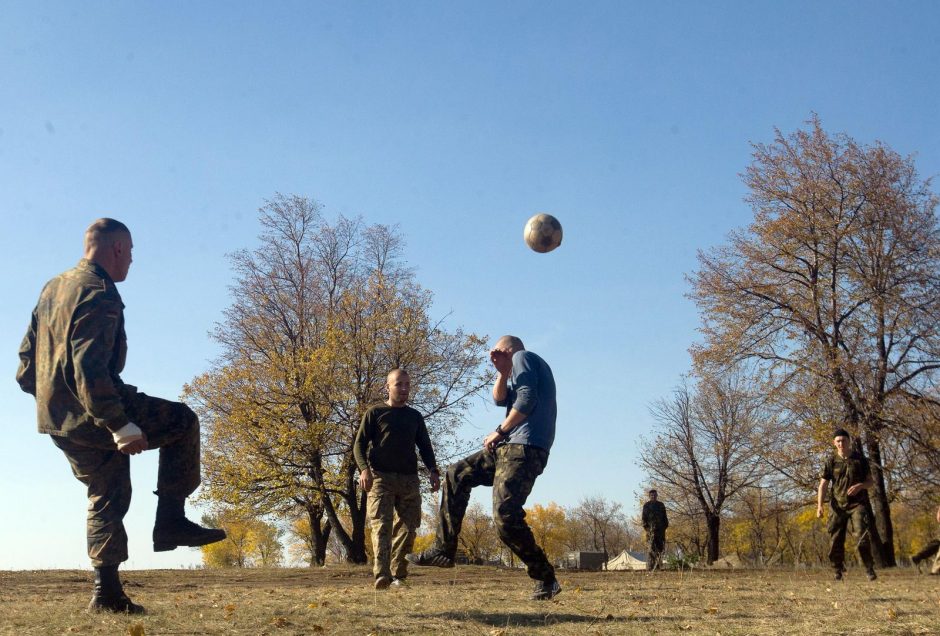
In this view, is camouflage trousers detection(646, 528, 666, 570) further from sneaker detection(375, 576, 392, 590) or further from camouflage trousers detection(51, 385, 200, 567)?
camouflage trousers detection(51, 385, 200, 567)

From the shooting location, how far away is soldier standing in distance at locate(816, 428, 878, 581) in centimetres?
1300

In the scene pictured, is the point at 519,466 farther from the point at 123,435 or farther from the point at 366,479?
the point at 123,435

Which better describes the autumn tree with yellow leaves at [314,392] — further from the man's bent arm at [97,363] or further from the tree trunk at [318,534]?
the man's bent arm at [97,363]

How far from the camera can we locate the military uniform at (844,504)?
42.9 feet

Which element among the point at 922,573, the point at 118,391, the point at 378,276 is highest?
the point at 378,276

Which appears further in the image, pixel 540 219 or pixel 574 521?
pixel 574 521

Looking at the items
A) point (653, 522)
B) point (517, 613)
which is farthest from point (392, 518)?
point (653, 522)

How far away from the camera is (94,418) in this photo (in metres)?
5.85

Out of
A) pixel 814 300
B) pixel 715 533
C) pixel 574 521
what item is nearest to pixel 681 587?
pixel 814 300

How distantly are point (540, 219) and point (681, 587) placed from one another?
5016 mm

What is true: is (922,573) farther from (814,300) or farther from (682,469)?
(682,469)

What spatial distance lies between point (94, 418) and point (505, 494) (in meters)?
3.24

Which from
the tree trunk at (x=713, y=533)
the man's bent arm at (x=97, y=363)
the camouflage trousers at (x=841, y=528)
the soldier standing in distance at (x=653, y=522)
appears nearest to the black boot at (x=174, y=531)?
the man's bent arm at (x=97, y=363)

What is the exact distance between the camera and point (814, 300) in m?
26.8
